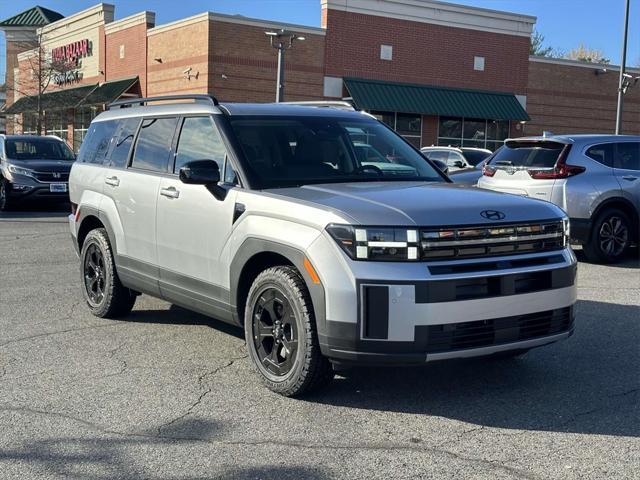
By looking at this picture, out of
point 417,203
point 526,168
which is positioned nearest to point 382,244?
point 417,203

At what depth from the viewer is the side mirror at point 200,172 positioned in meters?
5.14

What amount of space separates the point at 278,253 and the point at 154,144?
6.97 ft

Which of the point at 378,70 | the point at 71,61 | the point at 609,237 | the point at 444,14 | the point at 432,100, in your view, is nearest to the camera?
the point at 609,237

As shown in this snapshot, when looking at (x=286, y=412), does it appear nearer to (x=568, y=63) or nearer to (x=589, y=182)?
(x=589, y=182)

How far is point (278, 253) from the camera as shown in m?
4.70

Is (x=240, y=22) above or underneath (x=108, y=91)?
above

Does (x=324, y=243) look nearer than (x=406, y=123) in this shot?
Yes

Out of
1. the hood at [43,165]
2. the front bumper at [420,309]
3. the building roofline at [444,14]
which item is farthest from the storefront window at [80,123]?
the front bumper at [420,309]

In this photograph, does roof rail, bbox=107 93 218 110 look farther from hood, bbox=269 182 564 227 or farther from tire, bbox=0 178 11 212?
tire, bbox=0 178 11 212

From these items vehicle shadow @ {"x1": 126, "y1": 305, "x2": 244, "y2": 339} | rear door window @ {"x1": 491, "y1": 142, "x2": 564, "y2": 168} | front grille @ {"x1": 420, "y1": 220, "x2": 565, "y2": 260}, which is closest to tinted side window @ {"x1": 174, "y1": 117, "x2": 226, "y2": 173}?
vehicle shadow @ {"x1": 126, "y1": 305, "x2": 244, "y2": 339}

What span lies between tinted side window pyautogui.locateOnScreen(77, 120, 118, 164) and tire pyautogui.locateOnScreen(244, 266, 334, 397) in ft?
9.52

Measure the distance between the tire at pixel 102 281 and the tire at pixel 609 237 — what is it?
20.9 feet

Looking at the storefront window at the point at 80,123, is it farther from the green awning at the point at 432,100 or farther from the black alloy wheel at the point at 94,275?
the black alloy wheel at the point at 94,275

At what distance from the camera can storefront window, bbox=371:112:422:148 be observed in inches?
1330
